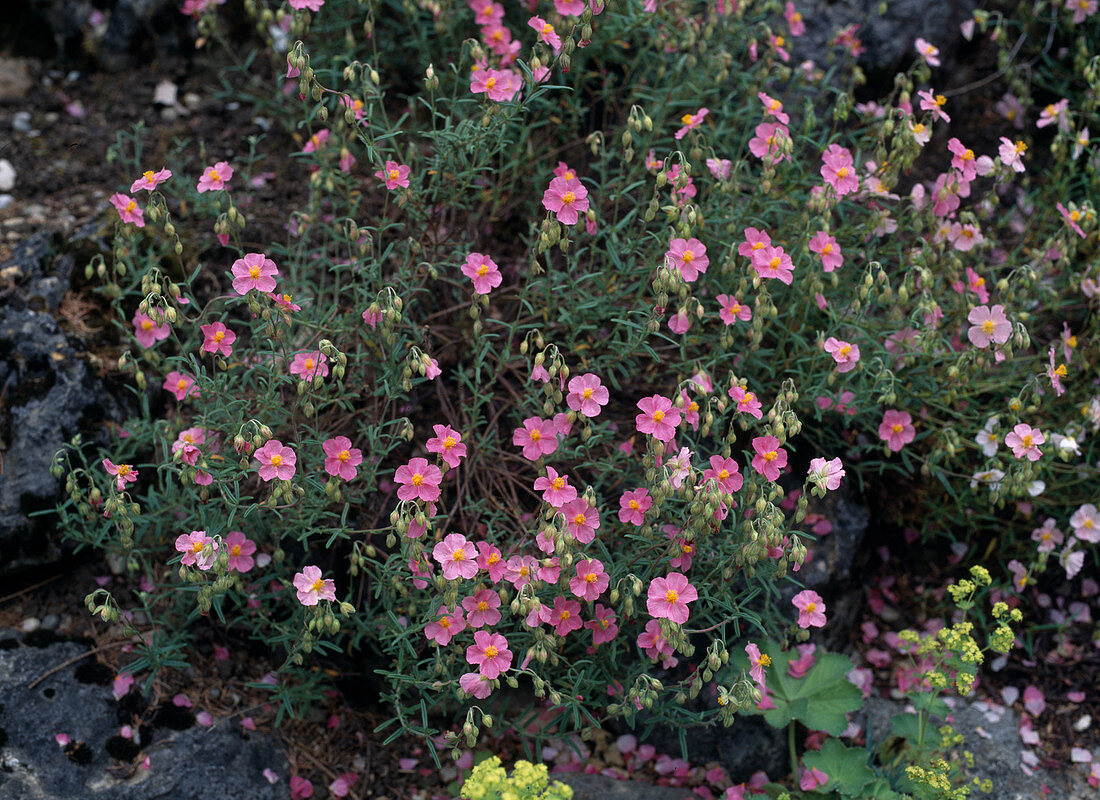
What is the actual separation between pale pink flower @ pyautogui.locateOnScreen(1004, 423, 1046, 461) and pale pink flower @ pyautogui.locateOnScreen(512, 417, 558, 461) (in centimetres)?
161

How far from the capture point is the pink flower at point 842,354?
3.18 meters

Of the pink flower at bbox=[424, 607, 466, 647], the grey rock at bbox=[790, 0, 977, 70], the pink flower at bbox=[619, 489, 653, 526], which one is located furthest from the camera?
the grey rock at bbox=[790, 0, 977, 70]

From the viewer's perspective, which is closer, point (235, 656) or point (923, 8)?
point (235, 656)

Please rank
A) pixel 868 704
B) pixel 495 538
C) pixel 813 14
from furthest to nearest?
pixel 813 14, pixel 868 704, pixel 495 538

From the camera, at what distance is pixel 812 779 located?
3227 mm

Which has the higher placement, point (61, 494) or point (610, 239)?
point (610, 239)

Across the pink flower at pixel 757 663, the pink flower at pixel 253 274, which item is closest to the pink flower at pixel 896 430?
the pink flower at pixel 757 663

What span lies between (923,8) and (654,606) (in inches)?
150

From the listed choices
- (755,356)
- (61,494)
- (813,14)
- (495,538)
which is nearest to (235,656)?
(61,494)

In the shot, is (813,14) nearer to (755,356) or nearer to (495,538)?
(755,356)

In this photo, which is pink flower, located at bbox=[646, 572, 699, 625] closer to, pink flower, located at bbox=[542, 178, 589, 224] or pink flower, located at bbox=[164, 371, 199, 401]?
pink flower, located at bbox=[542, 178, 589, 224]

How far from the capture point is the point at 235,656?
3582 mm

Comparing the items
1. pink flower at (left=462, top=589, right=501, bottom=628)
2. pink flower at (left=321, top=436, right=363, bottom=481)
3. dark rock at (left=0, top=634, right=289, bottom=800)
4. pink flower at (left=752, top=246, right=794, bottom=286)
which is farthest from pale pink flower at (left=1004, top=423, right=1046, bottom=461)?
dark rock at (left=0, top=634, right=289, bottom=800)

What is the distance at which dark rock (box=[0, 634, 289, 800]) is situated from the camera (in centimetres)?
301
